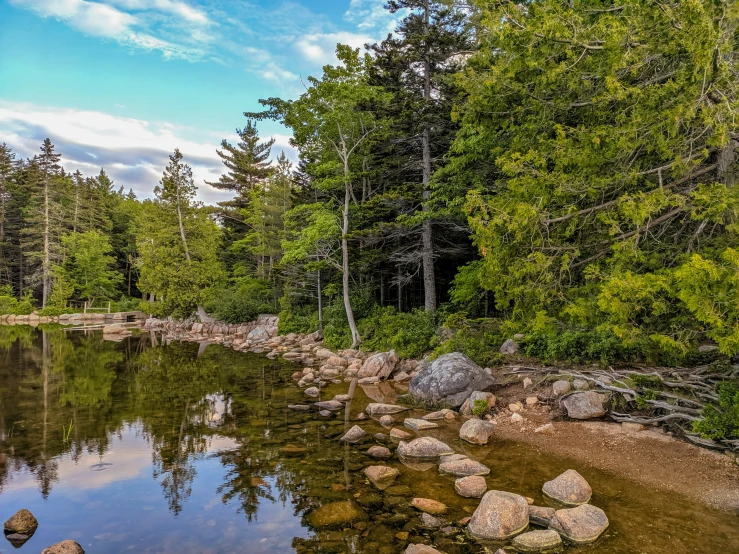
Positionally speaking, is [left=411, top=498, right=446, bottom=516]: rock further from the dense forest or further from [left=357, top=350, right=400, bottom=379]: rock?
[left=357, top=350, right=400, bottom=379]: rock

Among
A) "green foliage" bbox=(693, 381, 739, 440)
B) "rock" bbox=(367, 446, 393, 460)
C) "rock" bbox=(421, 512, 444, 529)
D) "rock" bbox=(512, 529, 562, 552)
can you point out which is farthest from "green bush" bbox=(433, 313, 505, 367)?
"rock" bbox=(512, 529, 562, 552)

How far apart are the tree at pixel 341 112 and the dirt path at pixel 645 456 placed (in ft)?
34.1

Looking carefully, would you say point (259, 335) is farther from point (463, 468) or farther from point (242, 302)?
point (463, 468)

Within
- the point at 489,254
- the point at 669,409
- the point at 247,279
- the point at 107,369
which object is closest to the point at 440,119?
the point at 489,254

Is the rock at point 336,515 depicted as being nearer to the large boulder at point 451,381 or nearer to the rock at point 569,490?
the rock at point 569,490

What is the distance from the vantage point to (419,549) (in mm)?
4523

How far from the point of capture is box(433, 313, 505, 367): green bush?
11523 millimetres

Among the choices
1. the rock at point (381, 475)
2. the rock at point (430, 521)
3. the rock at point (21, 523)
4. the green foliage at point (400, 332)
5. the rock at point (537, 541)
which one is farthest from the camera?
the green foliage at point (400, 332)

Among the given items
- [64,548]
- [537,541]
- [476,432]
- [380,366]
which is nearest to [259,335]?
[380,366]

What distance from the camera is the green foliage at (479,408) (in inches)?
362

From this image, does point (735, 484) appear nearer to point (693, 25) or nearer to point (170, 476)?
point (693, 25)

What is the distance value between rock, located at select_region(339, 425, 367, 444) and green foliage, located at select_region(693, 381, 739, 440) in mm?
5530

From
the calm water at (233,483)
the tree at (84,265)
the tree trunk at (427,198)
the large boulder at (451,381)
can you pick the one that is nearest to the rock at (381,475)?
the calm water at (233,483)

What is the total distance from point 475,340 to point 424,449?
5.53 m
